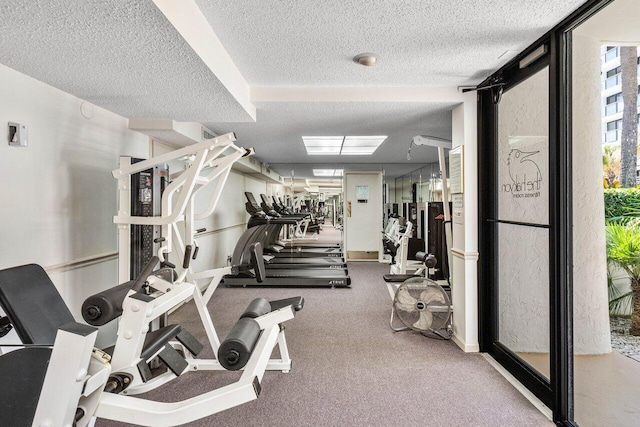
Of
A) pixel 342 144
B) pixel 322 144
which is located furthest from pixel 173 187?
pixel 342 144

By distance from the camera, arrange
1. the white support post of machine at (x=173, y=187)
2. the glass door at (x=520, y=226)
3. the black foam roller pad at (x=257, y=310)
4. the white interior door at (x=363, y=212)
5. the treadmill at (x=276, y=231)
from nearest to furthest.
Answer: the black foam roller pad at (x=257, y=310), the white support post of machine at (x=173, y=187), the glass door at (x=520, y=226), the treadmill at (x=276, y=231), the white interior door at (x=363, y=212)

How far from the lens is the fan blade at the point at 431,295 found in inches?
130

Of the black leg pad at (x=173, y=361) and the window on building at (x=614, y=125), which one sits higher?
the window on building at (x=614, y=125)

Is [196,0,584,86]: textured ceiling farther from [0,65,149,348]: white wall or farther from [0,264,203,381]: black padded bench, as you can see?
[0,264,203,381]: black padded bench

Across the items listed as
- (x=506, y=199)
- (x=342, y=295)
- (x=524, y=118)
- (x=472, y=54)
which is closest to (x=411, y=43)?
(x=472, y=54)

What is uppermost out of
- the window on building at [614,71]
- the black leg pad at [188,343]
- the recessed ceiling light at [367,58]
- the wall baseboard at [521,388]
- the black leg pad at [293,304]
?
the recessed ceiling light at [367,58]

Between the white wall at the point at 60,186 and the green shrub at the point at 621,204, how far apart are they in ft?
12.4

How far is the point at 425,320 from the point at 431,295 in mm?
259

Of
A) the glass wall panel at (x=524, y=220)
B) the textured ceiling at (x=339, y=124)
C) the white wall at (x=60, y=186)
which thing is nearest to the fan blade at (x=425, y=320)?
the glass wall panel at (x=524, y=220)

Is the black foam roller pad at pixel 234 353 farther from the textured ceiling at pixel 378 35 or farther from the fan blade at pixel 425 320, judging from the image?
the fan blade at pixel 425 320

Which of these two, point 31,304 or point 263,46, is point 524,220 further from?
point 31,304

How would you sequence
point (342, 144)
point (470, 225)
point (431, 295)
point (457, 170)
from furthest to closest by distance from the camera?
point (342, 144), point (431, 295), point (457, 170), point (470, 225)

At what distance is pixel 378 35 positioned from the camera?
7.18 feet

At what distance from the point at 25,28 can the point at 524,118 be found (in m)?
3.16
